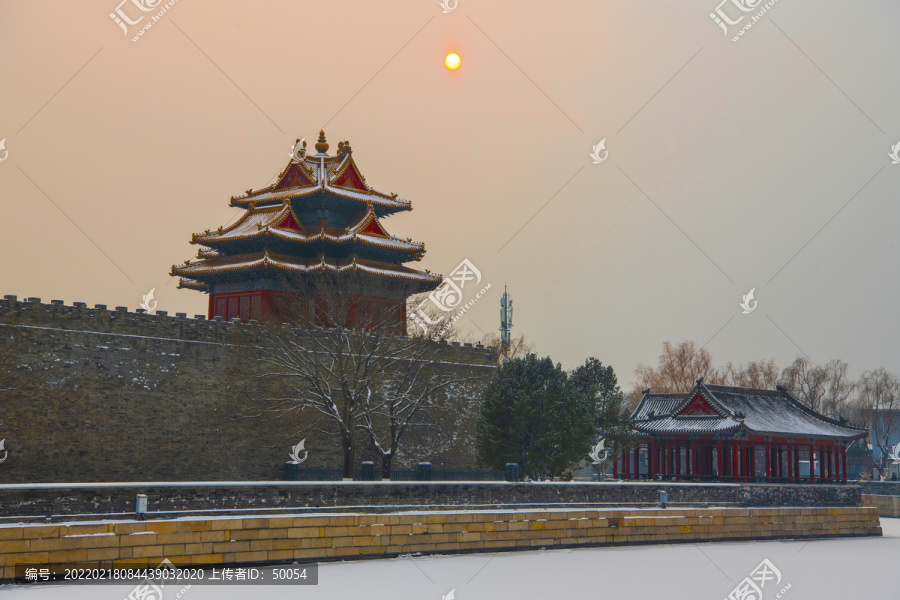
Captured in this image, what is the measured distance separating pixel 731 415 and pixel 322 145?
53.0 ft

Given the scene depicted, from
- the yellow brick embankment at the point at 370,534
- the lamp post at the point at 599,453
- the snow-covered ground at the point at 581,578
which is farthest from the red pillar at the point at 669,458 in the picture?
the snow-covered ground at the point at 581,578

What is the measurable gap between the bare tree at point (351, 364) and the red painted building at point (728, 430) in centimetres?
626

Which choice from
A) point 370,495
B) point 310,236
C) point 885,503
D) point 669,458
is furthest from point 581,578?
point 885,503

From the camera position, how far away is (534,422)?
2761 centimetres

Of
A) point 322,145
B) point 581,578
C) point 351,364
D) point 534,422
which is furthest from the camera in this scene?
point 322,145

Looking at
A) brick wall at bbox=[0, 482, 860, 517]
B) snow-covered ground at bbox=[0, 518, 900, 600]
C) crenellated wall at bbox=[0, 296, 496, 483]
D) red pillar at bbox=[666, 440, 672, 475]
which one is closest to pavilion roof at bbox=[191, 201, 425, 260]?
crenellated wall at bbox=[0, 296, 496, 483]

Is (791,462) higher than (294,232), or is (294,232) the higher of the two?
(294,232)

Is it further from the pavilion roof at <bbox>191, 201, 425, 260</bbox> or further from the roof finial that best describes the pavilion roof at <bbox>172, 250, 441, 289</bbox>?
the roof finial

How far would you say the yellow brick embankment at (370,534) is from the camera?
14.8 metres

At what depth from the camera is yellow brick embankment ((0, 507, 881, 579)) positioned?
1481cm

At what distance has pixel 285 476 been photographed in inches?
1062

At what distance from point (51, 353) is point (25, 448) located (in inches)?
90.1

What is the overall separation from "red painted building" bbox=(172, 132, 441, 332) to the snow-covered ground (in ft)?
42.0

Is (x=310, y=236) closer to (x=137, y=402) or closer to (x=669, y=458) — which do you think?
(x=137, y=402)
